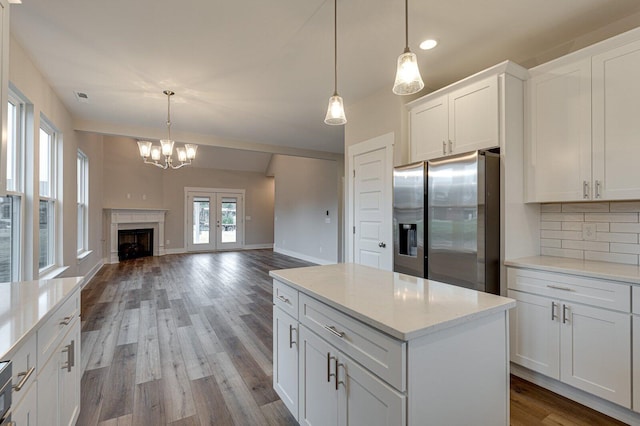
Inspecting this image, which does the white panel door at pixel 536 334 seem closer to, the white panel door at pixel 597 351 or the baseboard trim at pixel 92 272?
the white panel door at pixel 597 351

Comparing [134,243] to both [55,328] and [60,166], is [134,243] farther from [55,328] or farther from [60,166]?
[55,328]

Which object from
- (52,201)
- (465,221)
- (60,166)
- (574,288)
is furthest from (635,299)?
(60,166)

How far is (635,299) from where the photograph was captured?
1.72 meters

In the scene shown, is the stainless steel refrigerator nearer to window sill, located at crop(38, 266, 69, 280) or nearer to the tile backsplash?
the tile backsplash

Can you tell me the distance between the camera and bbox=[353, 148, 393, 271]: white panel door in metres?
3.25

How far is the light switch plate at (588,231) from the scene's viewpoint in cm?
231

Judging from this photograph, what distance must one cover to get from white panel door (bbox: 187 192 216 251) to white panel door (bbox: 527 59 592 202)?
9062 millimetres

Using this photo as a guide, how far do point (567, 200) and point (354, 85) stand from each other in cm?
223

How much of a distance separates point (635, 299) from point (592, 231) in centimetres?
76

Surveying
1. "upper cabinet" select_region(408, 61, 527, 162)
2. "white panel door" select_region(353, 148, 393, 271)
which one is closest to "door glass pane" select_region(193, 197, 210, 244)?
"white panel door" select_region(353, 148, 393, 271)

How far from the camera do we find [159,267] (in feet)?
22.5

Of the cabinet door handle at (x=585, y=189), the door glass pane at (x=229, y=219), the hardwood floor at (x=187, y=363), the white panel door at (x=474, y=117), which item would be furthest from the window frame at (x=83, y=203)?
the cabinet door handle at (x=585, y=189)

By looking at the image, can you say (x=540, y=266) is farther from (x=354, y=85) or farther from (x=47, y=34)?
(x=47, y=34)

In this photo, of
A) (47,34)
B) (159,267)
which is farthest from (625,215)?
(159,267)
